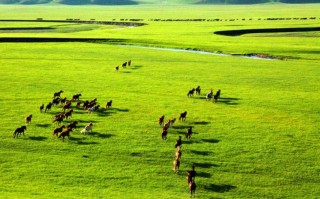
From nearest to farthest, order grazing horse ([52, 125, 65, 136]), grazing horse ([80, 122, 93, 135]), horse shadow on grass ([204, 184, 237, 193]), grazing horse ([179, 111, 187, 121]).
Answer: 1. horse shadow on grass ([204, 184, 237, 193])
2. grazing horse ([52, 125, 65, 136])
3. grazing horse ([80, 122, 93, 135])
4. grazing horse ([179, 111, 187, 121])

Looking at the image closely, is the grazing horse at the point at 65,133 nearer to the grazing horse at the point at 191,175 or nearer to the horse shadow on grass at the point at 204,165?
the horse shadow on grass at the point at 204,165

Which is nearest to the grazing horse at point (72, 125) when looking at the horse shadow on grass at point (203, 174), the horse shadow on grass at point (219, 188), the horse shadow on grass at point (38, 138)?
Result: the horse shadow on grass at point (38, 138)

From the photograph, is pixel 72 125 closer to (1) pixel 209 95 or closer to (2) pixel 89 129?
(2) pixel 89 129

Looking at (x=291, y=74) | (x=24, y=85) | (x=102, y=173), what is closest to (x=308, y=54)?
(x=291, y=74)

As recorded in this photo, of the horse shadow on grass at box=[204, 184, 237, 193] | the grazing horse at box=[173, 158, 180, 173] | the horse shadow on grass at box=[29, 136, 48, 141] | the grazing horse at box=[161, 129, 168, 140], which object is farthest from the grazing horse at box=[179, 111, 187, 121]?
the horse shadow on grass at box=[204, 184, 237, 193]

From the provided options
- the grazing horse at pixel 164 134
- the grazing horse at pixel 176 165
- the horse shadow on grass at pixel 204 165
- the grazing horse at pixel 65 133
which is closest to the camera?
the grazing horse at pixel 176 165

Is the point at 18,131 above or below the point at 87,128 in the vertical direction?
below

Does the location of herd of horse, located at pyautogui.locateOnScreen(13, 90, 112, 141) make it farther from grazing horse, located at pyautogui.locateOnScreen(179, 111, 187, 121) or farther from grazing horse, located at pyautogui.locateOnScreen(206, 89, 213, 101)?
grazing horse, located at pyautogui.locateOnScreen(206, 89, 213, 101)

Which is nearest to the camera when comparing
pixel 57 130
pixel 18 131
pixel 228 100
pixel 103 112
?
pixel 57 130

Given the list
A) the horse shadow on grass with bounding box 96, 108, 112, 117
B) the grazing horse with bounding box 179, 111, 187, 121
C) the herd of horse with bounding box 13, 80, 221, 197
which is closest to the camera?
the herd of horse with bounding box 13, 80, 221, 197

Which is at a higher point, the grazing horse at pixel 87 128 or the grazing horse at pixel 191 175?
the grazing horse at pixel 87 128

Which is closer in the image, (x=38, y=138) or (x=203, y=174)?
(x=203, y=174)

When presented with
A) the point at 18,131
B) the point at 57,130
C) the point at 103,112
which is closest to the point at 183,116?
the point at 103,112
